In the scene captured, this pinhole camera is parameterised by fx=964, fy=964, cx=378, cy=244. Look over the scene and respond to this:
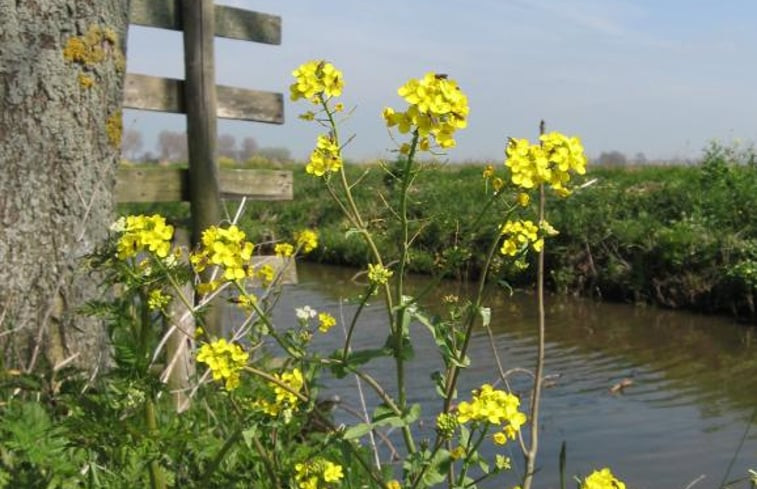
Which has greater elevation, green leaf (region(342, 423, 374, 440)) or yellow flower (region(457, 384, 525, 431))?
yellow flower (region(457, 384, 525, 431))

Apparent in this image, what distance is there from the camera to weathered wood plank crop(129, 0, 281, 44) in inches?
164

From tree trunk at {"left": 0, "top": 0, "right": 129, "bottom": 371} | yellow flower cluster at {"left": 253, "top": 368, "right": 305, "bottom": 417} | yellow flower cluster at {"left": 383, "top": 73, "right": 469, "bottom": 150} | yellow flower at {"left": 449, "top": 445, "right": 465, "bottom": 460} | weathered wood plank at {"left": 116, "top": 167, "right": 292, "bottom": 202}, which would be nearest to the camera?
yellow flower cluster at {"left": 383, "top": 73, "right": 469, "bottom": 150}

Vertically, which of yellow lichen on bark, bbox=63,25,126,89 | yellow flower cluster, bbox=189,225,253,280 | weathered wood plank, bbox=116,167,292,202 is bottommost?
yellow flower cluster, bbox=189,225,253,280

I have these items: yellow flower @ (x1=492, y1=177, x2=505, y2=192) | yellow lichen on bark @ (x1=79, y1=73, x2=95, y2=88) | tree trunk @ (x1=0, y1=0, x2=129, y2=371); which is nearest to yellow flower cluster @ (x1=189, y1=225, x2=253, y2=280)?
yellow flower @ (x1=492, y1=177, x2=505, y2=192)

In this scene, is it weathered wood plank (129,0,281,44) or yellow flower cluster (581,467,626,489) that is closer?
yellow flower cluster (581,467,626,489)

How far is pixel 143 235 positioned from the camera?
171cm

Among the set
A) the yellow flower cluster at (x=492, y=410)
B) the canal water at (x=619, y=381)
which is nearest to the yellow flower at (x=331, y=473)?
the yellow flower cluster at (x=492, y=410)

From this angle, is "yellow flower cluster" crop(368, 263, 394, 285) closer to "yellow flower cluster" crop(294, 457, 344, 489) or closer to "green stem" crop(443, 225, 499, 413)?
"green stem" crop(443, 225, 499, 413)

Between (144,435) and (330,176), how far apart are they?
0.61 meters

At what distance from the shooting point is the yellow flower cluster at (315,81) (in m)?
1.75

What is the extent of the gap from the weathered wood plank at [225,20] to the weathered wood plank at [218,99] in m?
0.25

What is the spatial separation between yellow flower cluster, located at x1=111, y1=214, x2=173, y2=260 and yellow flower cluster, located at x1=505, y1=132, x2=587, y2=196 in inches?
24.3

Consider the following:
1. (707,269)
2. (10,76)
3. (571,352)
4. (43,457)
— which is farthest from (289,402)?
(707,269)

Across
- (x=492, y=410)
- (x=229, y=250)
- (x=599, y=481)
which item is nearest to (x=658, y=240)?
(x=599, y=481)
